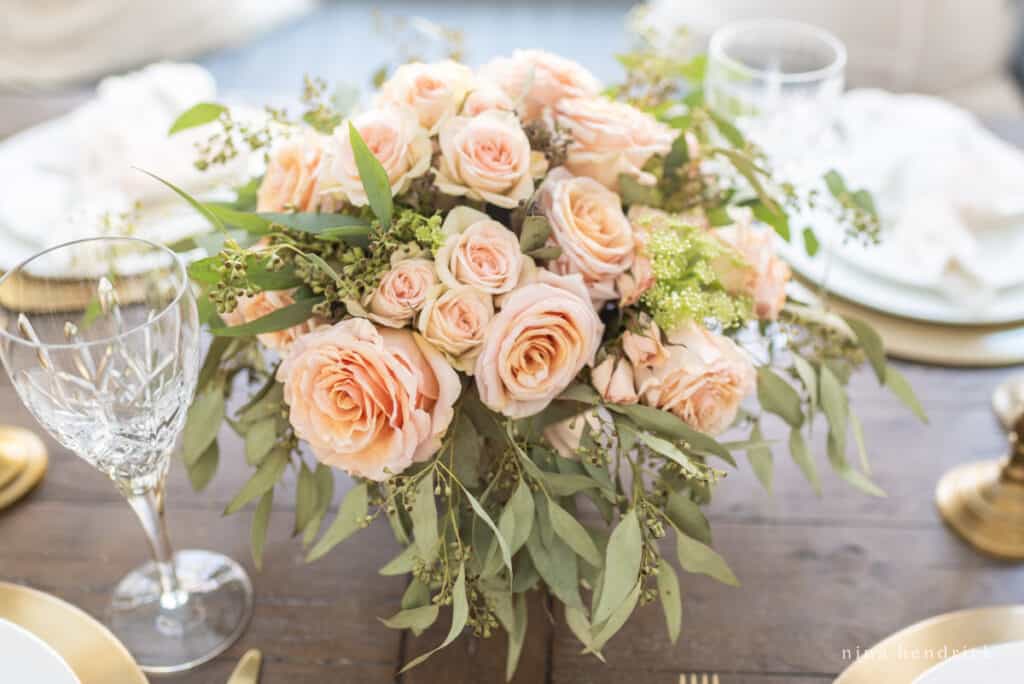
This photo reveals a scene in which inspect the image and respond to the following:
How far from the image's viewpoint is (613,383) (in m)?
0.75

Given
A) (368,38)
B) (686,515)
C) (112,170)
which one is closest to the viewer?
(686,515)

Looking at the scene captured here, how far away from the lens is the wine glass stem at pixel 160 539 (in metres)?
0.81

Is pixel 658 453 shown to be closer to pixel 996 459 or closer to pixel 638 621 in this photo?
pixel 638 621

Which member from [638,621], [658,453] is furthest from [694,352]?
[638,621]

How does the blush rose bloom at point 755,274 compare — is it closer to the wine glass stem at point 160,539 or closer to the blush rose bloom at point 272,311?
the blush rose bloom at point 272,311

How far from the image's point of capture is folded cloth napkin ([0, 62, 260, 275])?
1.18 m

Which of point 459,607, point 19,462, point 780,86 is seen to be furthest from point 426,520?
point 780,86

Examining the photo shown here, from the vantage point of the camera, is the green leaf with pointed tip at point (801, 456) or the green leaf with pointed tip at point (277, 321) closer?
the green leaf with pointed tip at point (277, 321)

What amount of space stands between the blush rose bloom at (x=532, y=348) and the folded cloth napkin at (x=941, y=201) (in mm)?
614

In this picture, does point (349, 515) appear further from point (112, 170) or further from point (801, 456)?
point (112, 170)

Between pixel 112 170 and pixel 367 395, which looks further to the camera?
pixel 112 170

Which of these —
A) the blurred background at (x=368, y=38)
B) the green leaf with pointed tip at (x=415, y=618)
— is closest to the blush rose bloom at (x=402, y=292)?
the green leaf with pointed tip at (x=415, y=618)

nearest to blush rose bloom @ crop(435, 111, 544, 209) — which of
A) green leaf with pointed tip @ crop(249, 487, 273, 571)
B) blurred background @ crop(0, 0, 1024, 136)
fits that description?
green leaf with pointed tip @ crop(249, 487, 273, 571)

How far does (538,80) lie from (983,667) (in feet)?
1.93
